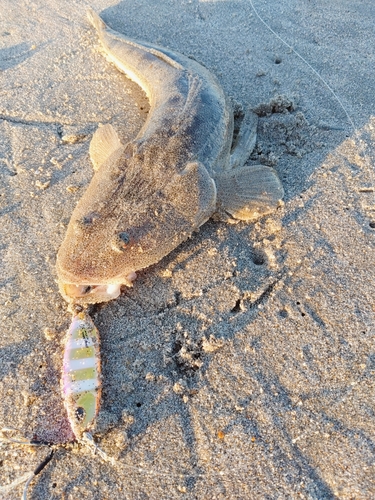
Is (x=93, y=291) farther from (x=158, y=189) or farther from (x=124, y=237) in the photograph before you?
(x=158, y=189)

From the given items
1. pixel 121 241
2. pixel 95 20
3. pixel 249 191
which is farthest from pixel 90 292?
pixel 95 20

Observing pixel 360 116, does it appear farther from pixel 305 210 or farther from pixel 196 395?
pixel 196 395

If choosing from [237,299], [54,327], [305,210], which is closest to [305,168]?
[305,210]

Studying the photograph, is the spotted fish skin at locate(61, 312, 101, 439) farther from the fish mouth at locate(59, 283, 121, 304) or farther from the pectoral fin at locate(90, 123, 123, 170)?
the pectoral fin at locate(90, 123, 123, 170)

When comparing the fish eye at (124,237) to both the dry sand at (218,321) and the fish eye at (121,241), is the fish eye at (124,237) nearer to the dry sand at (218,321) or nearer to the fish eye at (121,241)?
the fish eye at (121,241)

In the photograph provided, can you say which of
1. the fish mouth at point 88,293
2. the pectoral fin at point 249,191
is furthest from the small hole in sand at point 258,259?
the fish mouth at point 88,293

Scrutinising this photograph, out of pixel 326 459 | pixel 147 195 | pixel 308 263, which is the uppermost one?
pixel 147 195
